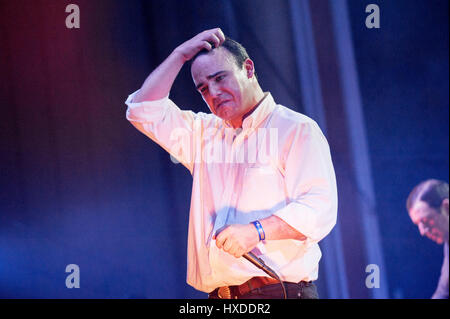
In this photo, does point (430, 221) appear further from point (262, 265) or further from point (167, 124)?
point (167, 124)

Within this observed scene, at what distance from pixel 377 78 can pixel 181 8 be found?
104 cm

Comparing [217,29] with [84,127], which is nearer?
[217,29]

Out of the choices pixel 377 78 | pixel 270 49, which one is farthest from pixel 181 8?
pixel 377 78

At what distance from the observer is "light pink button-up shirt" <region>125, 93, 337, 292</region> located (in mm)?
2041

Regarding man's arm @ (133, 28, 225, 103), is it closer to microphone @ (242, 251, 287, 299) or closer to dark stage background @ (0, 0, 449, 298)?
dark stage background @ (0, 0, 449, 298)

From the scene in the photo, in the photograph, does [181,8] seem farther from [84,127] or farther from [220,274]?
[220,274]

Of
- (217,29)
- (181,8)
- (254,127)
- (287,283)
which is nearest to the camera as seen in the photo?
(287,283)

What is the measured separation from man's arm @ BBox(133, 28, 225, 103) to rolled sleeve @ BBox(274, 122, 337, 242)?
1.93 ft

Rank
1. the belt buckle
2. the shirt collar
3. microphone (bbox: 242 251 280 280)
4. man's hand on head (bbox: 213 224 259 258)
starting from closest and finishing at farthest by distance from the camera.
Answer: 1. man's hand on head (bbox: 213 224 259 258)
2. microphone (bbox: 242 251 280 280)
3. the belt buckle
4. the shirt collar

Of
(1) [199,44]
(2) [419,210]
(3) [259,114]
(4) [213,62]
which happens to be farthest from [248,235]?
(2) [419,210]

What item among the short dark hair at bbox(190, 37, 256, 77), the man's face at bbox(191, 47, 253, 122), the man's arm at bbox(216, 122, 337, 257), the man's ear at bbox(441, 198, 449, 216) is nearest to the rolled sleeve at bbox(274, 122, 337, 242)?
the man's arm at bbox(216, 122, 337, 257)

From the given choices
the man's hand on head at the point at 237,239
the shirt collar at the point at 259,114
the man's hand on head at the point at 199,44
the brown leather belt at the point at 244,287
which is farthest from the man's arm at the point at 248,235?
the man's hand on head at the point at 199,44

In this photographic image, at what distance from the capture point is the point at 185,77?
8.23ft

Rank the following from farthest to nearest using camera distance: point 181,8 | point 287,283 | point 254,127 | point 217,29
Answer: point 181,8, point 217,29, point 254,127, point 287,283
